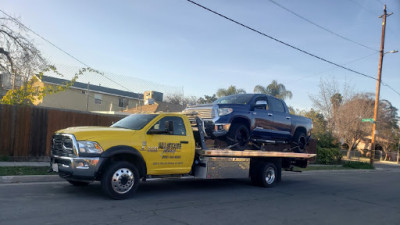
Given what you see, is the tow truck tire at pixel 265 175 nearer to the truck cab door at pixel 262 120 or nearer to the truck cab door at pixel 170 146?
the truck cab door at pixel 262 120

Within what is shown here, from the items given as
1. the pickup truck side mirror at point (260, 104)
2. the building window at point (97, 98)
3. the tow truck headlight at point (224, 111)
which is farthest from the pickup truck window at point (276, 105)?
the building window at point (97, 98)

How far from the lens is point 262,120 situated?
10672 millimetres

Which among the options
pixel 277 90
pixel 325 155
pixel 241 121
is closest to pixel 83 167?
pixel 241 121

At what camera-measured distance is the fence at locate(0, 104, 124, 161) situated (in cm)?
1215

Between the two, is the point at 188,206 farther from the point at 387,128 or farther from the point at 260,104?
the point at 387,128

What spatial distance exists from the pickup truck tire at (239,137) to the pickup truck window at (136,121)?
269 centimetres

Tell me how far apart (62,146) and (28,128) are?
6.30 m

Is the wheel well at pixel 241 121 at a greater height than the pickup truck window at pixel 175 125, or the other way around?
the wheel well at pixel 241 121

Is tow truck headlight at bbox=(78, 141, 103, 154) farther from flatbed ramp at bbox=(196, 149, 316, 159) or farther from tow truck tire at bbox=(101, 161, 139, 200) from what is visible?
flatbed ramp at bbox=(196, 149, 316, 159)

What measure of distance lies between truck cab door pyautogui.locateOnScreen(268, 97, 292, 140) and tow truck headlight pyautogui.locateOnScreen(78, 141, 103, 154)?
609 cm

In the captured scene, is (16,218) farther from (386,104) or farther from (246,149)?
(386,104)

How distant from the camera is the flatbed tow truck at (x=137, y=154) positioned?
7.04 metres

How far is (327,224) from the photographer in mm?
6609

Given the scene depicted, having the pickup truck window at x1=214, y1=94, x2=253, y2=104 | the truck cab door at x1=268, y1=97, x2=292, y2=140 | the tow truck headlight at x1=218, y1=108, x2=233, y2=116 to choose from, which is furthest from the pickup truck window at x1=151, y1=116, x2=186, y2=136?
the truck cab door at x1=268, y1=97, x2=292, y2=140
